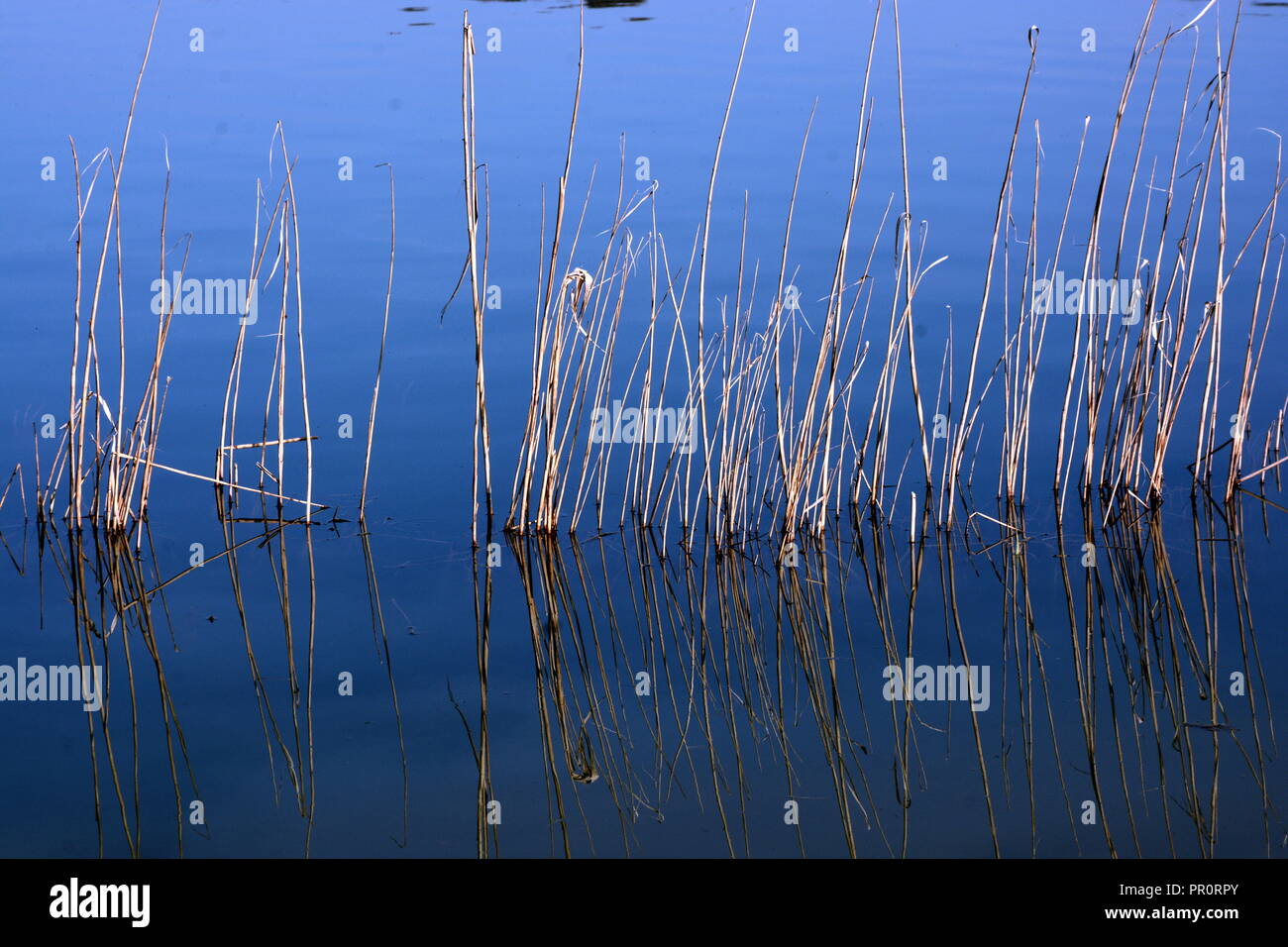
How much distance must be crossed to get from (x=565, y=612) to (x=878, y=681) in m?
0.81

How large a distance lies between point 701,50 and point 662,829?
27.1ft

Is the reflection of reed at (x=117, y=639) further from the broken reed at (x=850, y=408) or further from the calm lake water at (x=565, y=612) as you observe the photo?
the broken reed at (x=850, y=408)

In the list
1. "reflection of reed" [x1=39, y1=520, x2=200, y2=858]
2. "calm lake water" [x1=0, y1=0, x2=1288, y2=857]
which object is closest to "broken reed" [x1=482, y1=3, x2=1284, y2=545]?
"calm lake water" [x1=0, y1=0, x2=1288, y2=857]

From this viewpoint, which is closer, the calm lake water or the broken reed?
the calm lake water

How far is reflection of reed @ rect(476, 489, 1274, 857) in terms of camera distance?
2902 millimetres

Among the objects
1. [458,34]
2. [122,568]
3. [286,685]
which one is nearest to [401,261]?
[122,568]

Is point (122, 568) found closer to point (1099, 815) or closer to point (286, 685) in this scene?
point (286, 685)

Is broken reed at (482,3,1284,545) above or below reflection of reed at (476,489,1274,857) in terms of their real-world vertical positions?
above

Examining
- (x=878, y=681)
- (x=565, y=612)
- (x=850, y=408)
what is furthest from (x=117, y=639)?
(x=850, y=408)

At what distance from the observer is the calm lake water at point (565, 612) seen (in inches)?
114

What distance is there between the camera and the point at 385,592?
3814 millimetres

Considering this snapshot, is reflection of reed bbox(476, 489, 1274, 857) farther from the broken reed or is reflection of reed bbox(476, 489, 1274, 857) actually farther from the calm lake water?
the broken reed

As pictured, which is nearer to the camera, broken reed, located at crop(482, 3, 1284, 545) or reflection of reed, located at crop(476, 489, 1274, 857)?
reflection of reed, located at crop(476, 489, 1274, 857)

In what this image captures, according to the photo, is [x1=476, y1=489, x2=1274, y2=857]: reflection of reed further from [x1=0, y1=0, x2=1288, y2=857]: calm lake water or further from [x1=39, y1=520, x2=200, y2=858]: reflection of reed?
[x1=39, y1=520, x2=200, y2=858]: reflection of reed
